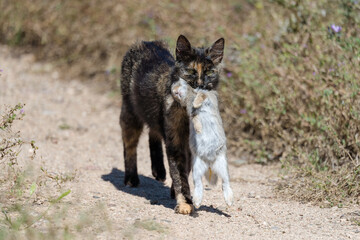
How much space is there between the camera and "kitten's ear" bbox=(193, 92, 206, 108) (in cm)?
387

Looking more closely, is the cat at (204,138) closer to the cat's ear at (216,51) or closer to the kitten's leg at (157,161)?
the cat's ear at (216,51)

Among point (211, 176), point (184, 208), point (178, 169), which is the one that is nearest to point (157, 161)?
point (178, 169)

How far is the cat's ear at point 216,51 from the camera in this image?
14.5 ft

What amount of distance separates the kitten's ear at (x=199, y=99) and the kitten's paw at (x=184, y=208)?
89 cm

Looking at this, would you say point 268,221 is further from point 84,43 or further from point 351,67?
point 84,43

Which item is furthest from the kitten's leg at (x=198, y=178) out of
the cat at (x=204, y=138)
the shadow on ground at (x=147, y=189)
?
the shadow on ground at (x=147, y=189)

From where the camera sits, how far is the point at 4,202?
3.88 meters

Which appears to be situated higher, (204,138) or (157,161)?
(204,138)

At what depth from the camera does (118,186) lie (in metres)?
5.34

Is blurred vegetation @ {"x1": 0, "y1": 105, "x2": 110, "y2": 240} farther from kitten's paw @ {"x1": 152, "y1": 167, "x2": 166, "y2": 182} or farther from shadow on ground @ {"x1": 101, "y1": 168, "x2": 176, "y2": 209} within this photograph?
kitten's paw @ {"x1": 152, "y1": 167, "x2": 166, "y2": 182}

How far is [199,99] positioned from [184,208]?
0.93 meters

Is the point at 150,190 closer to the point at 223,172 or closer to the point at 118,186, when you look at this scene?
the point at 118,186

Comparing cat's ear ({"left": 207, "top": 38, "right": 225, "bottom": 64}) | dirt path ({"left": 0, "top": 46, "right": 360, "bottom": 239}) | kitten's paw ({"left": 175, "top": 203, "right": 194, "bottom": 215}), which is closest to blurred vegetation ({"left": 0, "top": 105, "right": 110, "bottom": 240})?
dirt path ({"left": 0, "top": 46, "right": 360, "bottom": 239})

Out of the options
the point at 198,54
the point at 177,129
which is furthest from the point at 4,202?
the point at 198,54
